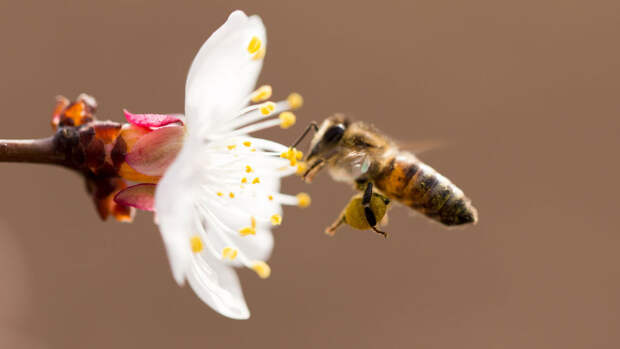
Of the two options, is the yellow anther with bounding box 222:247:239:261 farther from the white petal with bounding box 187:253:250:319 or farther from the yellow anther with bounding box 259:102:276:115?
the yellow anther with bounding box 259:102:276:115

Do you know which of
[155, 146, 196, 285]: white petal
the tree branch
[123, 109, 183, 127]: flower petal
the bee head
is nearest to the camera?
[155, 146, 196, 285]: white petal

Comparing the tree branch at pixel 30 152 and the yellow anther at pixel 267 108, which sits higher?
the yellow anther at pixel 267 108

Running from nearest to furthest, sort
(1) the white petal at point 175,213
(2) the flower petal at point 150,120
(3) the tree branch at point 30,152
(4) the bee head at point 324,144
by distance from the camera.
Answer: (1) the white petal at point 175,213 → (3) the tree branch at point 30,152 → (2) the flower petal at point 150,120 → (4) the bee head at point 324,144

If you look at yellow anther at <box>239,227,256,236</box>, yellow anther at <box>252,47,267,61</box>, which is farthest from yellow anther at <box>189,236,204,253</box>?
yellow anther at <box>252,47,267,61</box>

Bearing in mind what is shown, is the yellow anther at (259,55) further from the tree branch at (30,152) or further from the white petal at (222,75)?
the tree branch at (30,152)

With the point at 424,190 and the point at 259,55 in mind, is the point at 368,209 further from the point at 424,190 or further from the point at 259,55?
the point at 259,55

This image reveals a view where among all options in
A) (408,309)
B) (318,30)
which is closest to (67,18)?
(318,30)

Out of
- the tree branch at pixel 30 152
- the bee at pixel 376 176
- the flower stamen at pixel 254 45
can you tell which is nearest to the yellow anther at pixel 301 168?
Result: the bee at pixel 376 176
